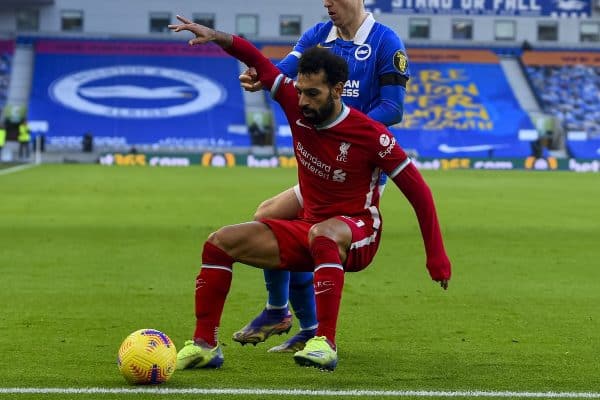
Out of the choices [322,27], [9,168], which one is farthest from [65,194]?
[322,27]

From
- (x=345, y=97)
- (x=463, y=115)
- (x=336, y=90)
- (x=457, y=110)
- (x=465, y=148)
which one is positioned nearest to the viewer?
(x=336, y=90)

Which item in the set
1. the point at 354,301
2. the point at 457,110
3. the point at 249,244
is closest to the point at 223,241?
the point at 249,244

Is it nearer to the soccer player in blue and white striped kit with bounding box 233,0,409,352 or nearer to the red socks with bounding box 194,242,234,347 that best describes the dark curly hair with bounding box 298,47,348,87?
the soccer player in blue and white striped kit with bounding box 233,0,409,352

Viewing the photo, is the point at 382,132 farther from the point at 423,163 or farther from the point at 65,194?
the point at 423,163

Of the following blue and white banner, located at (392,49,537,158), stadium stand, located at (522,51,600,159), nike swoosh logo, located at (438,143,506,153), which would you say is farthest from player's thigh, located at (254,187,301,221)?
stadium stand, located at (522,51,600,159)

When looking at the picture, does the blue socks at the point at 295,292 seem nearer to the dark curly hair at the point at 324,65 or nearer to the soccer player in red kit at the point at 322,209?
the soccer player in red kit at the point at 322,209

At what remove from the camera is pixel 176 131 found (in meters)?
54.7

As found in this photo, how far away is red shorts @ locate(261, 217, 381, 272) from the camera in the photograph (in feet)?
22.5

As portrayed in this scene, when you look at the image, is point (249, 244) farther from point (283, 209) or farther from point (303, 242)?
point (283, 209)

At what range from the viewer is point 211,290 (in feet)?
22.1

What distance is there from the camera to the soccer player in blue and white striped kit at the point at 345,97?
741cm

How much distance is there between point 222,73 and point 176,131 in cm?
635

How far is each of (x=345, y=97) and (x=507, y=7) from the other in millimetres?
59564

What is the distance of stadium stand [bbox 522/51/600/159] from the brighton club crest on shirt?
48.8 meters
